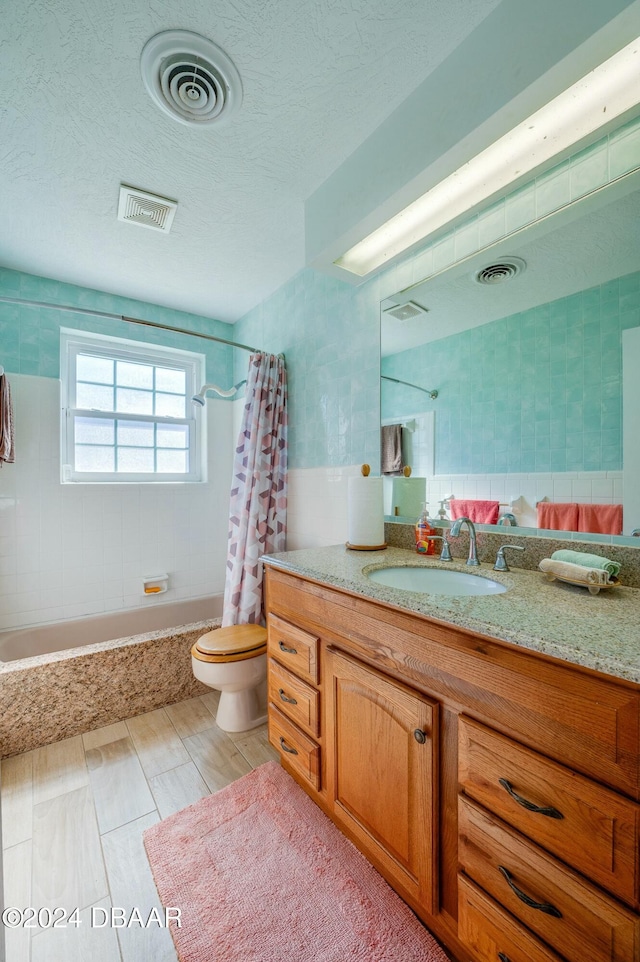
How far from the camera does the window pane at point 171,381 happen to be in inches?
106

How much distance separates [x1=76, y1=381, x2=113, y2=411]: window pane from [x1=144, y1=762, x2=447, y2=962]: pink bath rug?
7.24 feet

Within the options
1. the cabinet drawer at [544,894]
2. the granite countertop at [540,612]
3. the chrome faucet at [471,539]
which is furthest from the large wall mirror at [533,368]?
the cabinet drawer at [544,894]

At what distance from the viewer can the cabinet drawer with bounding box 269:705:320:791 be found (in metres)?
1.28

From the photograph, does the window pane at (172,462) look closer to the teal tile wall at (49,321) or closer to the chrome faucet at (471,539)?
the teal tile wall at (49,321)

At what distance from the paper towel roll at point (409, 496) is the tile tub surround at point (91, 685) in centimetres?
130

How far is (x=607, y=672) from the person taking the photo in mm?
582

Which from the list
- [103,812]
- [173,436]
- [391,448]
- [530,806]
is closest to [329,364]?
[391,448]

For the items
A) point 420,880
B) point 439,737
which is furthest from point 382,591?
point 420,880

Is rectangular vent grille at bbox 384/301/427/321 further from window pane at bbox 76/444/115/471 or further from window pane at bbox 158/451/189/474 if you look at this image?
window pane at bbox 76/444/115/471

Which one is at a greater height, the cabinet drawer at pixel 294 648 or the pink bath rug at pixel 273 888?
the cabinet drawer at pixel 294 648

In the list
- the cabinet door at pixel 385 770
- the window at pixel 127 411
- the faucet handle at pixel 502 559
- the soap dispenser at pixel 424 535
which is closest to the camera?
the cabinet door at pixel 385 770

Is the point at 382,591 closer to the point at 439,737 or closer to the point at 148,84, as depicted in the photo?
the point at 439,737

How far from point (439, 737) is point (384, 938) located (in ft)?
1.93

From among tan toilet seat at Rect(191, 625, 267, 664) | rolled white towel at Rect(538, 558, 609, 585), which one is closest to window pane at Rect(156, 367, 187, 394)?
tan toilet seat at Rect(191, 625, 267, 664)
